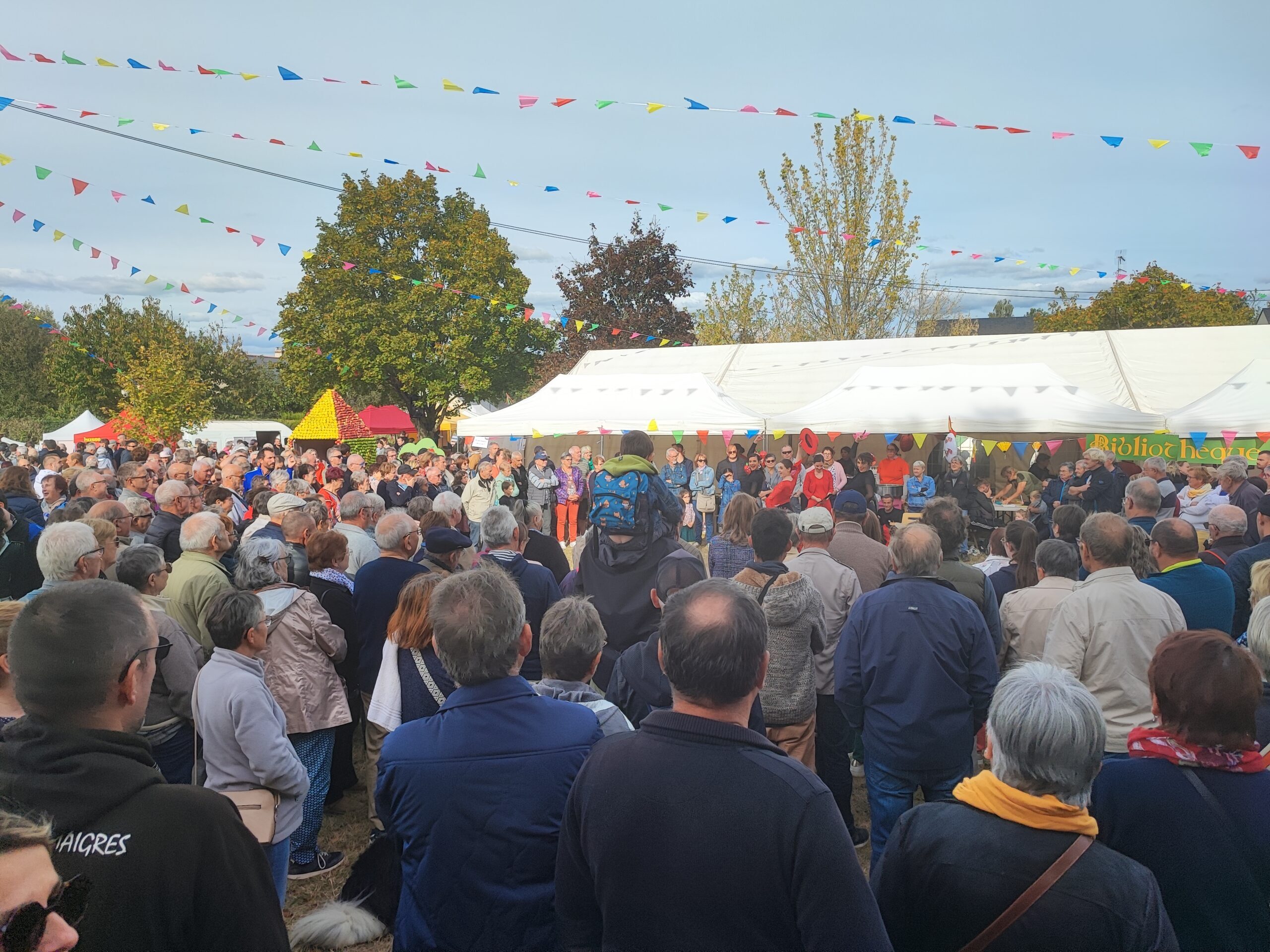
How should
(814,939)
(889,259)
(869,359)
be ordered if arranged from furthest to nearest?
1. (889,259)
2. (869,359)
3. (814,939)

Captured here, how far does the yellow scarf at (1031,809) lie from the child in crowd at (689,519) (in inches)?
485

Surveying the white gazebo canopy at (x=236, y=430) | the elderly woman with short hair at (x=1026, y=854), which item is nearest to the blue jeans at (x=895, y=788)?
the elderly woman with short hair at (x=1026, y=854)

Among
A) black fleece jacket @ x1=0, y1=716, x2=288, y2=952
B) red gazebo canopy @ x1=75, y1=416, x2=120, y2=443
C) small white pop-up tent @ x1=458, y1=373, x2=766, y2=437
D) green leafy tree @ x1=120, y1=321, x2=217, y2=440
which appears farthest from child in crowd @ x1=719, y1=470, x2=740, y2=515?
red gazebo canopy @ x1=75, y1=416, x2=120, y2=443

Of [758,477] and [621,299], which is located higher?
[621,299]

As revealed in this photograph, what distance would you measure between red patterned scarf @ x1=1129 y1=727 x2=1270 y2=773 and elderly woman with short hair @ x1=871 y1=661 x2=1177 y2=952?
1.27 ft

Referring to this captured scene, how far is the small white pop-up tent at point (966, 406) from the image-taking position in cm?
1226

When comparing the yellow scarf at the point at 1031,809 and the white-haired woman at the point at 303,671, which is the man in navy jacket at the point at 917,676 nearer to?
the yellow scarf at the point at 1031,809

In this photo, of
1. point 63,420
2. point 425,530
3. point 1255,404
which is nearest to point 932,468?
point 1255,404

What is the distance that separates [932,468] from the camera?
17.4m

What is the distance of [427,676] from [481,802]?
1461 millimetres

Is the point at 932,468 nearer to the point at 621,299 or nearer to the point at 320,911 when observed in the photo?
the point at 320,911

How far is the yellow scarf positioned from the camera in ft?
5.35

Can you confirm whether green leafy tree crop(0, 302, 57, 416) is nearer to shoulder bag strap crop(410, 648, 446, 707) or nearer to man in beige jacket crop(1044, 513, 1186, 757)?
shoulder bag strap crop(410, 648, 446, 707)

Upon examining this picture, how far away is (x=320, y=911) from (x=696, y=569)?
2.02 meters
